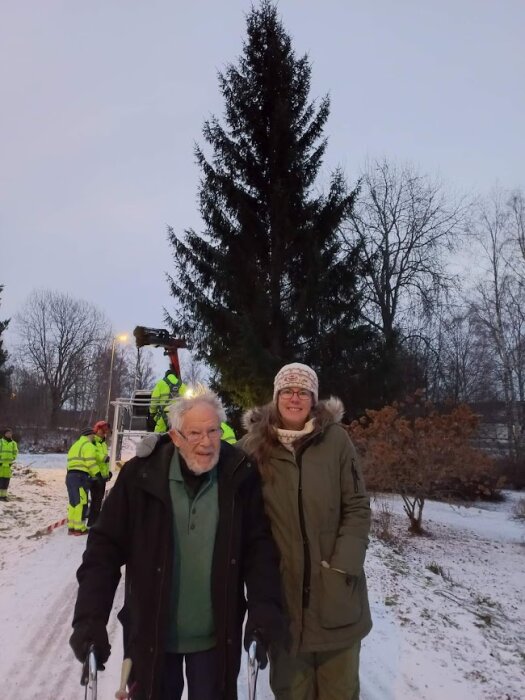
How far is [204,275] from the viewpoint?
15.2 meters

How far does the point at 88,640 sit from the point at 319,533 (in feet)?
3.62

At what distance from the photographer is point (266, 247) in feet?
50.2

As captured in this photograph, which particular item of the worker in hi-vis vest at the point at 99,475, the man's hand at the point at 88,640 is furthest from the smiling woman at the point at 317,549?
the worker in hi-vis vest at the point at 99,475

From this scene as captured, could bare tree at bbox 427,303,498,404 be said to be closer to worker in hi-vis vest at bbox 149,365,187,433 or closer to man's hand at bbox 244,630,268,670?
worker in hi-vis vest at bbox 149,365,187,433

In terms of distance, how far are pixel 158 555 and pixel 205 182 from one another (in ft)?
48.7

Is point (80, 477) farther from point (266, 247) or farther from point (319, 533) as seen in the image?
point (266, 247)

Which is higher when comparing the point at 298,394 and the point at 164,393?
the point at 164,393

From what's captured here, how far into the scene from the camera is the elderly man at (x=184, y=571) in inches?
90.0

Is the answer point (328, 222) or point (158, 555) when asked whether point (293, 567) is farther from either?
point (328, 222)

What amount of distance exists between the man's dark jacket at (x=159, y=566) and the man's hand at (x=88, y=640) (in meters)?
0.02

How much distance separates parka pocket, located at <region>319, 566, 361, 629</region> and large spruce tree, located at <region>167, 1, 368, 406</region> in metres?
10.7

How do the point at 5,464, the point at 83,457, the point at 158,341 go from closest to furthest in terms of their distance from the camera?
the point at 83,457, the point at 158,341, the point at 5,464

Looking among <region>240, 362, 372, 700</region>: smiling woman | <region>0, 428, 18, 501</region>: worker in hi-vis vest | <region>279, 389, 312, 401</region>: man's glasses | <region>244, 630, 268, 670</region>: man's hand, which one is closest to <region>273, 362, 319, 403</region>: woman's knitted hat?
<region>279, 389, 312, 401</region>: man's glasses

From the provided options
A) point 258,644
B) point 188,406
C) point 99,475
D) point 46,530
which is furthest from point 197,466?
point 99,475
